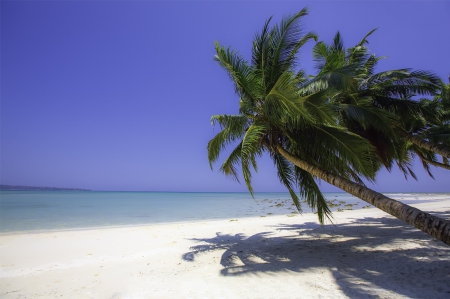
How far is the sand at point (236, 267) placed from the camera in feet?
13.4

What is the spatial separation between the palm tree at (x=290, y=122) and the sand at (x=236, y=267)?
4.36 feet

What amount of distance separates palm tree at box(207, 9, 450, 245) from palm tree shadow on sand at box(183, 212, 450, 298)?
1176 mm

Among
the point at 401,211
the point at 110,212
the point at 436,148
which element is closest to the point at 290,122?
the point at 401,211

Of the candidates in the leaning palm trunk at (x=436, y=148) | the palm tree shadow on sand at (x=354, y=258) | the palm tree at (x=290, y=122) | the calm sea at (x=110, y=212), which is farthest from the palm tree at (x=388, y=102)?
the calm sea at (x=110, y=212)

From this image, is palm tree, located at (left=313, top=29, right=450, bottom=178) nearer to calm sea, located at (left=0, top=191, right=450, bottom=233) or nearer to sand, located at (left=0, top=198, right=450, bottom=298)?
sand, located at (left=0, top=198, right=450, bottom=298)

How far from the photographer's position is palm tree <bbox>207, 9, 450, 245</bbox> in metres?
5.31

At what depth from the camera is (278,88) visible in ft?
17.4

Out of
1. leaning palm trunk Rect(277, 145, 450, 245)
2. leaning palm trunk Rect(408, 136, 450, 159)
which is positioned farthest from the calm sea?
leaning palm trunk Rect(277, 145, 450, 245)

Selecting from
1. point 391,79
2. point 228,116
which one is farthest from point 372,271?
point 391,79

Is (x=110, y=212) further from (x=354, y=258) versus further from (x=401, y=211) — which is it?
(x=401, y=211)

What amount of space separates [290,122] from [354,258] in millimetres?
3438

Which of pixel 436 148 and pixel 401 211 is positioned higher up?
pixel 436 148

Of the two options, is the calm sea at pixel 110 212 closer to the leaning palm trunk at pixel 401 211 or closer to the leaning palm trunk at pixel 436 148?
the leaning palm trunk at pixel 436 148

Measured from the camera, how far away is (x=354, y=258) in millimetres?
5559
